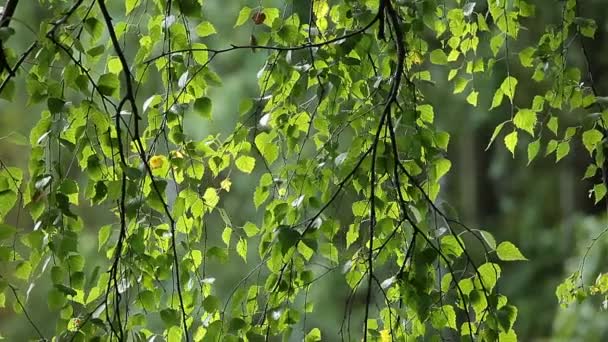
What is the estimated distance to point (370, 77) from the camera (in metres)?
1.37

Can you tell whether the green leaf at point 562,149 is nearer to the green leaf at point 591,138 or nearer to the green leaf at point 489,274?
the green leaf at point 591,138

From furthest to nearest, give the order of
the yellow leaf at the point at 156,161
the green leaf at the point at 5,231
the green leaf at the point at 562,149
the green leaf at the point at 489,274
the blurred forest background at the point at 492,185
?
the blurred forest background at the point at 492,185 < the green leaf at the point at 562,149 < the yellow leaf at the point at 156,161 < the green leaf at the point at 489,274 < the green leaf at the point at 5,231

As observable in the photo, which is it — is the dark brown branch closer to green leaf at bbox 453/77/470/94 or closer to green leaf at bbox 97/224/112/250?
green leaf at bbox 97/224/112/250

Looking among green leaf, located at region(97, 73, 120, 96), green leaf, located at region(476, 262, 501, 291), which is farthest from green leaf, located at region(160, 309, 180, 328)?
green leaf, located at region(476, 262, 501, 291)

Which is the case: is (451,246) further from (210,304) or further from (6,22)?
(6,22)

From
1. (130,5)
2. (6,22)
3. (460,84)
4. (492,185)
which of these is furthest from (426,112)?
(492,185)

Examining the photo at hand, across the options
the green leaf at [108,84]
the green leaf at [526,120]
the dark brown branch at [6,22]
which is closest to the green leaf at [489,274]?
the green leaf at [526,120]

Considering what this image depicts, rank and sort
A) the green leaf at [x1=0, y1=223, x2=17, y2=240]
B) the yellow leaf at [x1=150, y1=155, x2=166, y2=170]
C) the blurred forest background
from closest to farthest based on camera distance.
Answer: the green leaf at [x1=0, y1=223, x2=17, y2=240] → the yellow leaf at [x1=150, y1=155, x2=166, y2=170] → the blurred forest background

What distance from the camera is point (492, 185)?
603 cm

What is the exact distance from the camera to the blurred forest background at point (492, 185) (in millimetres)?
4410

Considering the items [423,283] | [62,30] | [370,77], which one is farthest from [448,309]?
[62,30]

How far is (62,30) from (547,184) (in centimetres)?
498

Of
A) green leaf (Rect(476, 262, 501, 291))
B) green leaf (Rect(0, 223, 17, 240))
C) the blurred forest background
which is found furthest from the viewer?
the blurred forest background

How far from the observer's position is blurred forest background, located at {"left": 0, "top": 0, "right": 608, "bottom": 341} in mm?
4410
